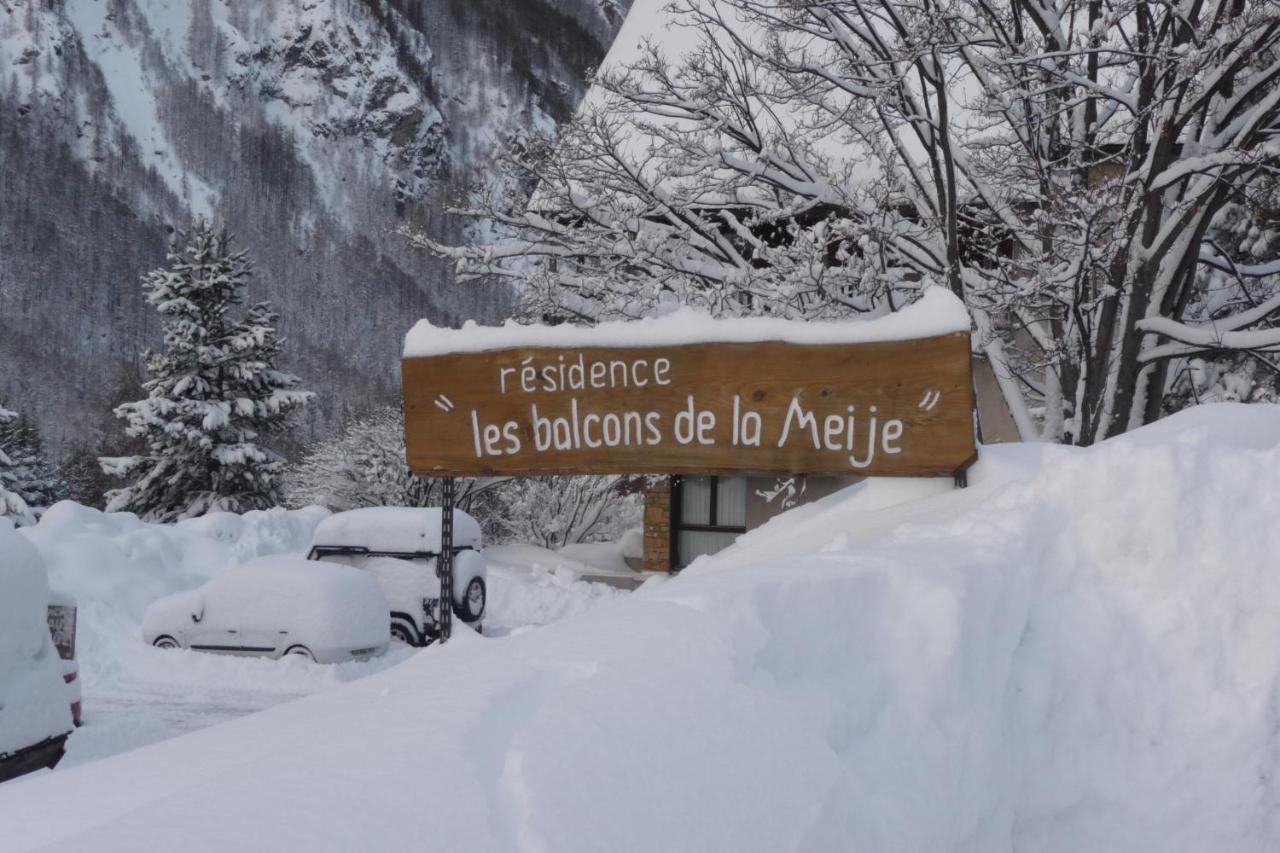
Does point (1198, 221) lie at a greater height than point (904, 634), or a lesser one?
greater

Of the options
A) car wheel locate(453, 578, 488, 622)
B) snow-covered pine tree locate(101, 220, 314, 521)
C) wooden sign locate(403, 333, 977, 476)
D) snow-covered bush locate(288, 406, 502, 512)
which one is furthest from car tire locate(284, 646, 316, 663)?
snow-covered pine tree locate(101, 220, 314, 521)

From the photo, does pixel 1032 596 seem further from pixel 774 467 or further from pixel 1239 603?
pixel 774 467

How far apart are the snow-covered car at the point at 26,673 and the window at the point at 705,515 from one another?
14323mm

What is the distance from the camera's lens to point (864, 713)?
218 cm

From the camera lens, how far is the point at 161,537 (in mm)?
15117

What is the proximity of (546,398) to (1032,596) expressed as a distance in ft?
6.93

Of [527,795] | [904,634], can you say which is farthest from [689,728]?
[904,634]

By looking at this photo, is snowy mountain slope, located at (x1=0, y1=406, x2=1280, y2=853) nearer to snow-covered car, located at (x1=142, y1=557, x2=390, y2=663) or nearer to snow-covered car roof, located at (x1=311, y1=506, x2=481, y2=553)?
snow-covered car, located at (x1=142, y1=557, x2=390, y2=663)

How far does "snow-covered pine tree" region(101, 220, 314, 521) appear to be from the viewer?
86.1 ft

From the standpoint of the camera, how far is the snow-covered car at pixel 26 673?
509cm

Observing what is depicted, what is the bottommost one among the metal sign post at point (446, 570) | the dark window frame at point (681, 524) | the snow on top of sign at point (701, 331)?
the dark window frame at point (681, 524)

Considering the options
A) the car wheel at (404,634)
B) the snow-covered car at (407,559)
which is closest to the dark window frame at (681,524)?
the snow-covered car at (407,559)

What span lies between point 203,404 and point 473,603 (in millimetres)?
16237

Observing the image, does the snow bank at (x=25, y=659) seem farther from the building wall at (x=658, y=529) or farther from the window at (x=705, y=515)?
the window at (x=705, y=515)
